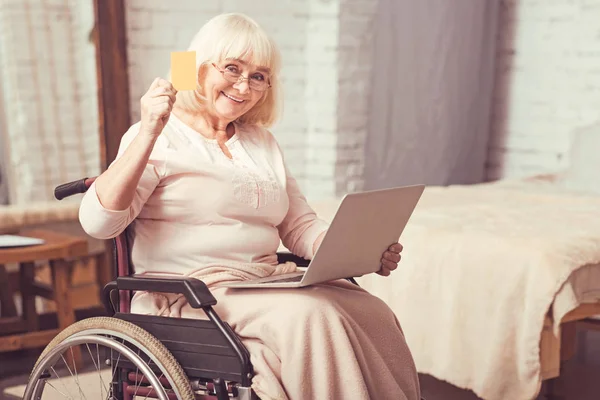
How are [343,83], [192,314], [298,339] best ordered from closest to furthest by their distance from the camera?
[298,339] → [192,314] → [343,83]

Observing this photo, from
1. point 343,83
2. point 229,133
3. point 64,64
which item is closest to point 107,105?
point 64,64

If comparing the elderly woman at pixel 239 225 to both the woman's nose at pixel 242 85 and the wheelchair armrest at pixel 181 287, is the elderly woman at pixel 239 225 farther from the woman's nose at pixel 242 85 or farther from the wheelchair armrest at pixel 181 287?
the wheelchair armrest at pixel 181 287

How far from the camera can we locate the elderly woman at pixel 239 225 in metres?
1.55

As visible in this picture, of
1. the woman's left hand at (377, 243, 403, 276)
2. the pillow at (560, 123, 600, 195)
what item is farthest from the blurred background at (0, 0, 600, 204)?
the woman's left hand at (377, 243, 403, 276)

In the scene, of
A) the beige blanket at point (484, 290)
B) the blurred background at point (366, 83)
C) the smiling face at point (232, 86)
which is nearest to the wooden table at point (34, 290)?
the blurred background at point (366, 83)

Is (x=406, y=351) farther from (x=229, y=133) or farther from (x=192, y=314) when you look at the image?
(x=229, y=133)

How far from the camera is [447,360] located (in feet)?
8.21

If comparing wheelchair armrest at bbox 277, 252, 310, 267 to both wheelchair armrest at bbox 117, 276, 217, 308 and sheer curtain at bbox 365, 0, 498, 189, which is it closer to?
wheelchair armrest at bbox 117, 276, 217, 308

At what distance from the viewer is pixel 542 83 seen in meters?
4.54

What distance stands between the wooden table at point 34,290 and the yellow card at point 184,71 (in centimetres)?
150

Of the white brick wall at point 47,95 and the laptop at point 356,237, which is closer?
the laptop at point 356,237

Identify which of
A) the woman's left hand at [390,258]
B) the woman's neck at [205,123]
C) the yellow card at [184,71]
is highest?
the yellow card at [184,71]

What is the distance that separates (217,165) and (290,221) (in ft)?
0.94

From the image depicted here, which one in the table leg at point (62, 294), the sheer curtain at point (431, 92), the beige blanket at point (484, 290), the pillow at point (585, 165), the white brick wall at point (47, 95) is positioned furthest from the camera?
the sheer curtain at point (431, 92)
